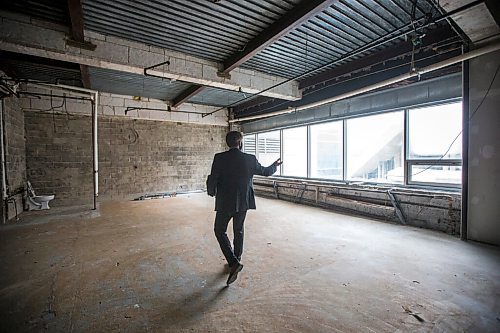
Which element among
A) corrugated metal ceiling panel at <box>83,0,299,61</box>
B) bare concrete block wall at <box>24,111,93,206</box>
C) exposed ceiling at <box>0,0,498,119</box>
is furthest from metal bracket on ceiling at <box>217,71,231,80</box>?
bare concrete block wall at <box>24,111,93,206</box>

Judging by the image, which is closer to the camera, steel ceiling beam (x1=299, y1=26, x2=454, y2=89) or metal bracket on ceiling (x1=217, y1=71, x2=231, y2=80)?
steel ceiling beam (x1=299, y1=26, x2=454, y2=89)

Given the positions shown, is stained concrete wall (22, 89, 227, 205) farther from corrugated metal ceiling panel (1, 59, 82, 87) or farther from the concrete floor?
the concrete floor

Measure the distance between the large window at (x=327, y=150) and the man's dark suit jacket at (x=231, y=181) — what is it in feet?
14.6

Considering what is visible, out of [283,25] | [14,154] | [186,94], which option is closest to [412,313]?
[283,25]

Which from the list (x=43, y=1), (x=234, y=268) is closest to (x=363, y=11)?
(x=234, y=268)

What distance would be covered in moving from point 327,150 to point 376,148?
1.52 meters

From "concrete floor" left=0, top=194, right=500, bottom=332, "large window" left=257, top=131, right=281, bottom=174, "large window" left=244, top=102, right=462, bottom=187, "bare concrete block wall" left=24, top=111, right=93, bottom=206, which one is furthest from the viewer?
"large window" left=257, top=131, right=281, bottom=174

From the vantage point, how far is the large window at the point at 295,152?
7.80m

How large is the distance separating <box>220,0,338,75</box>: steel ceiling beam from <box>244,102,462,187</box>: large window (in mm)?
3138

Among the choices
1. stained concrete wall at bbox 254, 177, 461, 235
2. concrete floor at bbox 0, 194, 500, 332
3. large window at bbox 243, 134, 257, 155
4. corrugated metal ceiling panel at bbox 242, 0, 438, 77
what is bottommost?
concrete floor at bbox 0, 194, 500, 332

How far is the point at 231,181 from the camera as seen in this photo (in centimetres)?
266

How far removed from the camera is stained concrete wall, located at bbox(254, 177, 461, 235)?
4188 millimetres

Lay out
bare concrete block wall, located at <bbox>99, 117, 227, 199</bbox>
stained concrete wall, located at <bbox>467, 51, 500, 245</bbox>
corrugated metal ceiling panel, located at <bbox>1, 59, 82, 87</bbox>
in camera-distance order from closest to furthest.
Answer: stained concrete wall, located at <bbox>467, 51, 500, 245</bbox>, corrugated metal ceiling panel, located at <bbox>1, 59, 82, 87</bbox>, bare concrete block wall, located at <bbox>99, 117, 227, 199</bbox>

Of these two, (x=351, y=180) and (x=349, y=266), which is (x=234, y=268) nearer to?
(x=349, y=266)
